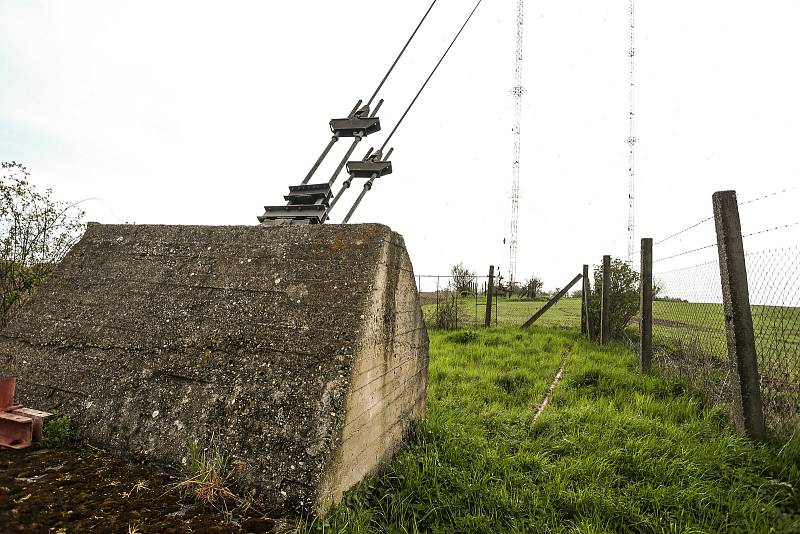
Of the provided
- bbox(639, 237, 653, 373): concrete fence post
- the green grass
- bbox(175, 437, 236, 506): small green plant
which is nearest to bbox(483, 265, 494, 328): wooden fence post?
bbox(639, 237, 653, 373): concrete fence post

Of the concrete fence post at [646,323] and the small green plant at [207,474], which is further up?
the concrete fence post at [646,323]

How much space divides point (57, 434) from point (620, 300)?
9.53 meters

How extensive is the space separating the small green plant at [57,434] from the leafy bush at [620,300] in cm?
904

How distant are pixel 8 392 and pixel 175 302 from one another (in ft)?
3.09

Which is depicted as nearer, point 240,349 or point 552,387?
point 240,349

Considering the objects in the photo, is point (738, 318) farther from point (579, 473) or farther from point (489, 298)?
point (489, 298)

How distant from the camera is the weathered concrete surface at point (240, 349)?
2.16 metres

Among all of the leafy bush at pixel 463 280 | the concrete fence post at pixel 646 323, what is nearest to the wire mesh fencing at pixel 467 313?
the leafy bush at pixel 463 280

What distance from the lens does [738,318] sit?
373cm

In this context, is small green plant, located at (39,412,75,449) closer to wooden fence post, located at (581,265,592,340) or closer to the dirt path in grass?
the dirt path in grass

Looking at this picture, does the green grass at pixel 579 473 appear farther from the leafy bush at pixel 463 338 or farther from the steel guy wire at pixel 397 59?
the leafy bush at pixel 463 338

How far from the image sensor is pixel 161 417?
234cm

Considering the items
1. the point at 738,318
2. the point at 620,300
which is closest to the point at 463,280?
the point at 620,300

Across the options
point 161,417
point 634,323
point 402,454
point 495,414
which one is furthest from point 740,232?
point 634,323
